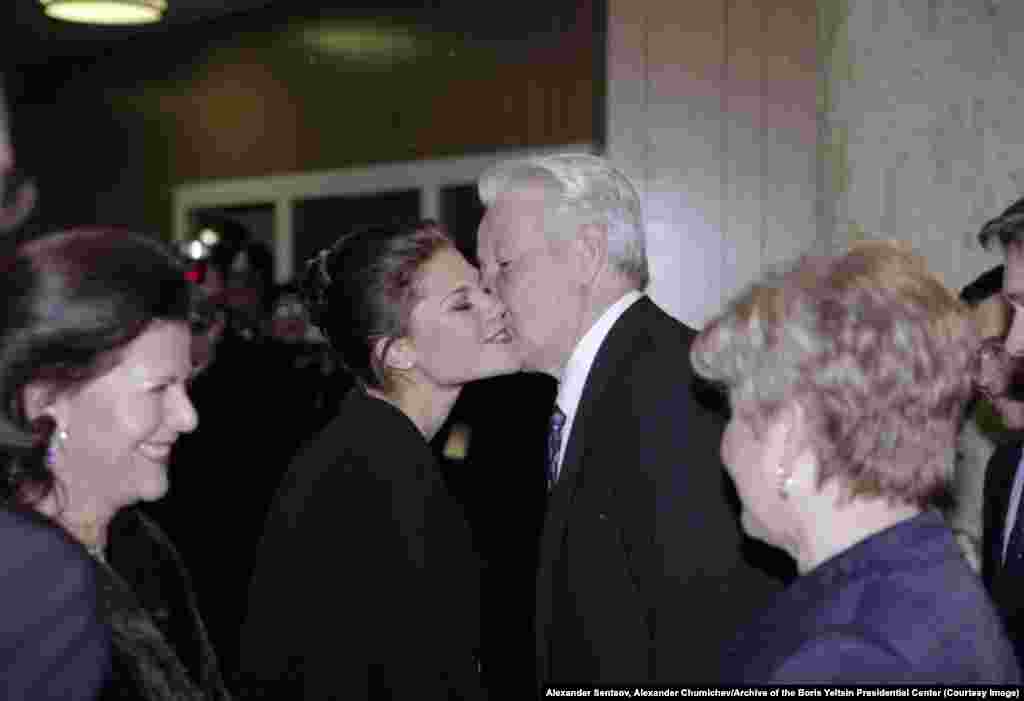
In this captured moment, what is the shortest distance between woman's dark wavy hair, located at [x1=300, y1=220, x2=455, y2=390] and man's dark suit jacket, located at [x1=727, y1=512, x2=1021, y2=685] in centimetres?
137

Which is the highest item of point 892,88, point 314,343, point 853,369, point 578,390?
point 892,88

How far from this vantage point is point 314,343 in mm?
4680

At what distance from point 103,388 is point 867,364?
102 cm

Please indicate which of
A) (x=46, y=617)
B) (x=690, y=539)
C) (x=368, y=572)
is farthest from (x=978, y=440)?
(x=46, y=617)

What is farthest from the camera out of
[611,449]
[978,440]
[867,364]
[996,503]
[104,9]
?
[104,9]

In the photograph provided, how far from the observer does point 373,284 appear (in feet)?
8.20

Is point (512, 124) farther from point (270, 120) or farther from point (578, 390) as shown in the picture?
point (578, 390)

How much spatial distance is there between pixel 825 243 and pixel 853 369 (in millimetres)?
2100

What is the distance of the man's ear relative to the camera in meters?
2.10

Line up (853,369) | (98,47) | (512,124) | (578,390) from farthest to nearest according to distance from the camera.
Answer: (98,47), (512,124), (578,390), (853,369)

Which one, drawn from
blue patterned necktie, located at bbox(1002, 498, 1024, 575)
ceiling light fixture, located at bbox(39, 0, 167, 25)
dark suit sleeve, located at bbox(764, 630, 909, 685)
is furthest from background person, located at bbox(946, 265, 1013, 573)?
ceiling light fixture, located at bbox(39, 0, 167, 25)

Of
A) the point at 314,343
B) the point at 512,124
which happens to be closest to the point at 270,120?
the point at 512,124

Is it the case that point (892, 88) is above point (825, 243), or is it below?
above

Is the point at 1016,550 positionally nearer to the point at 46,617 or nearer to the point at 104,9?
the point at 46,617
